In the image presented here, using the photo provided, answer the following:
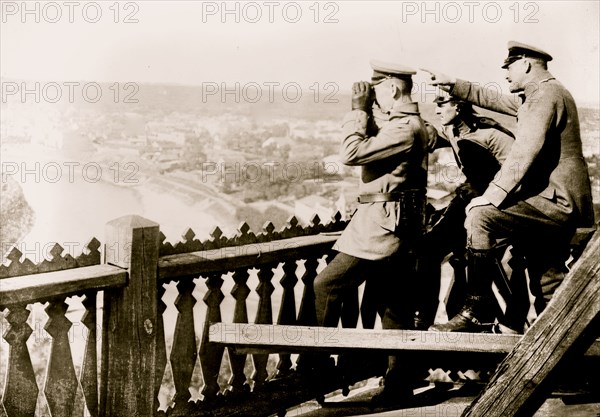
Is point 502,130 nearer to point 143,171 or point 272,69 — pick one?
point 143,171

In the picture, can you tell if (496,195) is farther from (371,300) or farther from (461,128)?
(371,300)

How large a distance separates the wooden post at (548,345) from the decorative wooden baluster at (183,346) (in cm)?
198

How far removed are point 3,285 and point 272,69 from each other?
111 feet

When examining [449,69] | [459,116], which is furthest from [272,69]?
[459,116]

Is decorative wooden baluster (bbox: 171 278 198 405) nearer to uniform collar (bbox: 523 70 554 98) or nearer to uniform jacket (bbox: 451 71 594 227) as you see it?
uniform jacket (bbox: 451 71 594 227)

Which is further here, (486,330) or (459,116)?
(459,116)

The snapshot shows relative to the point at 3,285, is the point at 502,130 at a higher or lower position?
higher

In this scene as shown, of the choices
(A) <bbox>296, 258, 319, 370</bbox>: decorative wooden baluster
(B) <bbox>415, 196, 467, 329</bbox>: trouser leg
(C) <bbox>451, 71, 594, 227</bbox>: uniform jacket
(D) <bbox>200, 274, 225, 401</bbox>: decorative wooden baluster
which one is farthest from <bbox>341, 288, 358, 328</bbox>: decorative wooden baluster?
(C) <bbox>451, 71, 594, 227</bbox>: uniform jacket

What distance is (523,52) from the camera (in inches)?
187

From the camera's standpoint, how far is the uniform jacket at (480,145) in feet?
17.1

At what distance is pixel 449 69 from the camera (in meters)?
32.2

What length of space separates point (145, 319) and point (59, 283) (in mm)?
637

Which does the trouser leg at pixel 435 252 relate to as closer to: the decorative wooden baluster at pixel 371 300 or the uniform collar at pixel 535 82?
the decorative wooden baluster at pixel 371 300

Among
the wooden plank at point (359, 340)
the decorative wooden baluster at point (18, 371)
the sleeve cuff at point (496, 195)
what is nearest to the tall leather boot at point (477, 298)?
the sleeve cuff at point (496, 195)
